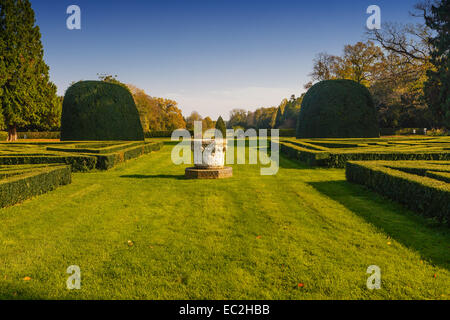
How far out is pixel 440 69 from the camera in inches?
1049

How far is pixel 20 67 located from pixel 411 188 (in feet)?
132

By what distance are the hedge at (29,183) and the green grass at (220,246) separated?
0.83 ft

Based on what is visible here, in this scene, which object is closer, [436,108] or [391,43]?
[436,108]

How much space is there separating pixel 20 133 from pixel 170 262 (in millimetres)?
54620

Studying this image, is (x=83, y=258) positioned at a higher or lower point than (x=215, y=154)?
lower

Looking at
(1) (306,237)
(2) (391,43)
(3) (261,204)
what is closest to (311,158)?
(3) (261,204)

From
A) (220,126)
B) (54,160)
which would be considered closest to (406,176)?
(54,160)

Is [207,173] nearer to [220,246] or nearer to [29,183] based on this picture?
[29,183]

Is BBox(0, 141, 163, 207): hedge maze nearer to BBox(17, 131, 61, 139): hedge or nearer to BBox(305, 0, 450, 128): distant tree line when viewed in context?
BBox(305, 0, 450, 128): distant tree line

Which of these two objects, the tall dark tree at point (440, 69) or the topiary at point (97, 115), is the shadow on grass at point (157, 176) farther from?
the tall dark tree at point (440, 69)

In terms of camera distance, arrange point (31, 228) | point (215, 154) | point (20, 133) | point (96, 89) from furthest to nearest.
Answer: point (20, 133), point (96, 89), point (215, 154), point (31, 228)

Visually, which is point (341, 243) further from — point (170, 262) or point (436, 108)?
point (436, 108)

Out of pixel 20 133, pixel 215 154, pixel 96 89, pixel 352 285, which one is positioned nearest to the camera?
pixel 352 285

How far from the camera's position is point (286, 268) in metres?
4.18
